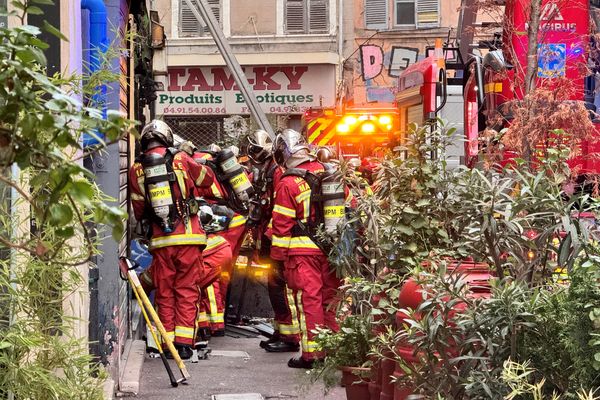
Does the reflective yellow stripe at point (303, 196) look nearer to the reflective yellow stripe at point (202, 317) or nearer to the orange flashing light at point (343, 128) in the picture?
the reflective yellow stripe at point (202, 317)

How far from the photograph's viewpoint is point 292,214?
966 cm

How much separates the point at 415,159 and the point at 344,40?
23909 mm

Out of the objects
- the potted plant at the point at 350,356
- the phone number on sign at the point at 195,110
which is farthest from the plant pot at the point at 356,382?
the phone number on sign at the point at 195,110

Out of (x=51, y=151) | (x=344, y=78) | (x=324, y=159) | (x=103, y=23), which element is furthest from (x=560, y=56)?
(x=344, y=78)

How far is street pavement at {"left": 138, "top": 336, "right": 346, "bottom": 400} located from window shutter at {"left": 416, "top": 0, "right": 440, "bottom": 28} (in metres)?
20.0

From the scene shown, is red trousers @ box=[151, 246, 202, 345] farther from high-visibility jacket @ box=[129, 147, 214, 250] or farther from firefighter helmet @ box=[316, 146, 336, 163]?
firefighter helmet @ box=[316, 146, 336, 163]

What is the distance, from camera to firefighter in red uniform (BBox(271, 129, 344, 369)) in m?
9.61

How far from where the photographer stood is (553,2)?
13000mm

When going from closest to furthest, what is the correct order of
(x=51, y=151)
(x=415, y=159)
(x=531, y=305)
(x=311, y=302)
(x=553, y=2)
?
(x=51, y=151) < (x=531, y=305) < (x=415, y=159) < (x=311, y=302) < (x=553, y=2)

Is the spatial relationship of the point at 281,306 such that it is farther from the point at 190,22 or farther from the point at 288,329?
the point at 190,22

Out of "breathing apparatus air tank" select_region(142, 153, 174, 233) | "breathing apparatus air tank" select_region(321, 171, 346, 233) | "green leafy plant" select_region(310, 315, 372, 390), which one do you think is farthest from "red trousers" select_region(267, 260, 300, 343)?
"green leafy plant" select_region(310, 315, 372, 390)

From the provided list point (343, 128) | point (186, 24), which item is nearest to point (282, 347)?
point (343, 128)

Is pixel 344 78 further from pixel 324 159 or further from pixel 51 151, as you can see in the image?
pixel 51 151

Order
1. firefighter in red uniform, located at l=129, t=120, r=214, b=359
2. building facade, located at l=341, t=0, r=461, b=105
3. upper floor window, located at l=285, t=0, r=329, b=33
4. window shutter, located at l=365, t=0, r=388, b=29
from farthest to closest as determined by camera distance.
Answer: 1. upper floor window, located at l=285, t=0, r=329, b=33
2. window shutter, located at l=365, t=0, r=388, b=29
3. building facade, located at l=341, t=0, r=461, b=105
4. firefighter in red uniform, located at l=129, t=120, r=214, b=359
